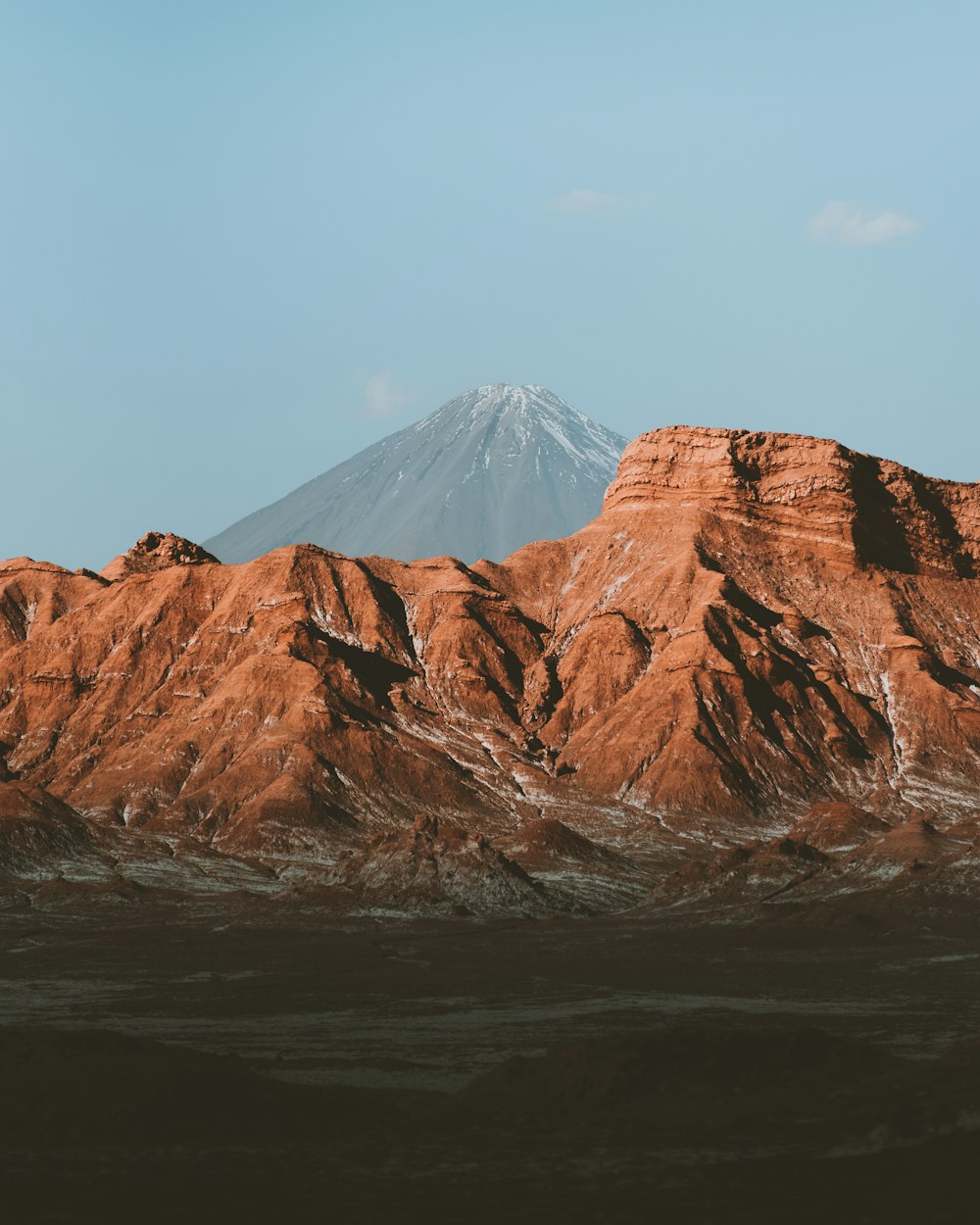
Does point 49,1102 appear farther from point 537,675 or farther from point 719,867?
point 537,675

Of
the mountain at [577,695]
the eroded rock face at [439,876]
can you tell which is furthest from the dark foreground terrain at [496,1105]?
the mountain at [577,695]

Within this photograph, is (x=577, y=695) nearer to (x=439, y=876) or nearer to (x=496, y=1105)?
(x=439, y=876)

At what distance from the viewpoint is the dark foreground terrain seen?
109 feet

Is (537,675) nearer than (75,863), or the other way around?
(75,863)

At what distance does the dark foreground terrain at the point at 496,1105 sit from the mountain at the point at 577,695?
42415 millimetres

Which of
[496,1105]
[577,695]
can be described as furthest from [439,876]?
[496,1105]

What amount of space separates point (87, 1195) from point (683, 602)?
140 metres

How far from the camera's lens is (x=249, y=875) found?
12562 cm

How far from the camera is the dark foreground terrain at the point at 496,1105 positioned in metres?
33.1

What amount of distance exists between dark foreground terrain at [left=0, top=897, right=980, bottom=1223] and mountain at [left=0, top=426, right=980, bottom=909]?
4242 cm

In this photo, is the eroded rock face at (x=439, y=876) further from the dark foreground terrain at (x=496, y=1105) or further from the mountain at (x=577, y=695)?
the dark foreground terrain at (x=496, y=1105)

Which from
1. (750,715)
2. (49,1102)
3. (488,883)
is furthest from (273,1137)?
(750,715)

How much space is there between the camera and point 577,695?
168 metres

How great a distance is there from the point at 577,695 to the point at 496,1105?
413ft
